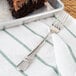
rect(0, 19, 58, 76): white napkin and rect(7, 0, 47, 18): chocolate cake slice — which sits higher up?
rect(7, 0, 47, 18): chocolate cake slice

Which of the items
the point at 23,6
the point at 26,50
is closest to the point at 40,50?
the point at 26,50

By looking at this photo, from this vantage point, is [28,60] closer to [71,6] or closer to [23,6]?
[23,6]

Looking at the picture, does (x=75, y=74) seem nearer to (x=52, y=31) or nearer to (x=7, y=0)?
(x=52, y=31)

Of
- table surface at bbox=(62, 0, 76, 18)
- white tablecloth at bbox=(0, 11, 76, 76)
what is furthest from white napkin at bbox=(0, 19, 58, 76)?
table surface at bbox=(62, 0, 76, 18)

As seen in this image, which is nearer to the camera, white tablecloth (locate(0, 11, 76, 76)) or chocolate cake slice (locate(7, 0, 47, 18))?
white tablecloth (locate(0, 11, 76, 76))

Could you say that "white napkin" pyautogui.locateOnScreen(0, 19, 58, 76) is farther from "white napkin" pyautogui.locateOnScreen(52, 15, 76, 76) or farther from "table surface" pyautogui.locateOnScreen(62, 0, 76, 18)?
"table surface" pyautogui.locateOnScreen(62, 0, 76, 18)

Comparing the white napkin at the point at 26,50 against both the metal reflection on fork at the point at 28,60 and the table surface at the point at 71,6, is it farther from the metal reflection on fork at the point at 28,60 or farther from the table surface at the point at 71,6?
the table surface at the point at 71,6

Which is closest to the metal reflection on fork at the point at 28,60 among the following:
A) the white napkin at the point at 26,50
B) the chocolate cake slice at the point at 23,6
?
the white napkin at the point at 26,50
